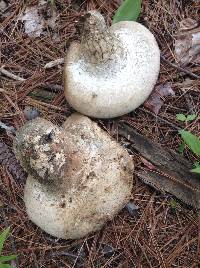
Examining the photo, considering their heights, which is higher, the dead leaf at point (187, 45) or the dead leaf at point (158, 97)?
the dead leaf at point (187, 45)

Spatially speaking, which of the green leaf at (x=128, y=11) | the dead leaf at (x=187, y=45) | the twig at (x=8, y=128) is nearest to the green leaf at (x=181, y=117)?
the dead leaf at (x=187, y=45)

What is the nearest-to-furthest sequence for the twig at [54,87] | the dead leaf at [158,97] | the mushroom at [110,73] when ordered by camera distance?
the mushroom at [110,73]
the dead leaf at [158,97]
the twig at [54,87]

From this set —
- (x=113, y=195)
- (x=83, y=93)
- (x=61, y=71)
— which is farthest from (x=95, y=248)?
(x=61, y=71)

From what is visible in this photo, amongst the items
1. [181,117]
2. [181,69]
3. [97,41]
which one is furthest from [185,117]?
[97,41]

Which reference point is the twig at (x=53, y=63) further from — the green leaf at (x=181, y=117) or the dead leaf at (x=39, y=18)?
the green leaf at (x=181, y=117)

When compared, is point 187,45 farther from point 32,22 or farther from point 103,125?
point 32,22

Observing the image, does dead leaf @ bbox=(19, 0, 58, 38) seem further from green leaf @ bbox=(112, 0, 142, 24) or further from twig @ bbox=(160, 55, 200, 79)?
twig @ bbox=(160, 55, 200, 79)

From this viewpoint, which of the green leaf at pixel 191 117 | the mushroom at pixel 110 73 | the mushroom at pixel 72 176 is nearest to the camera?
the mushroom at pixel 72 176

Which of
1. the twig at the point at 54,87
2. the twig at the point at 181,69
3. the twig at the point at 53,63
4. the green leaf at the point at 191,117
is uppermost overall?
the twig at the point at 53,63
